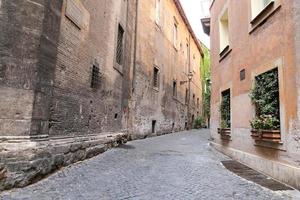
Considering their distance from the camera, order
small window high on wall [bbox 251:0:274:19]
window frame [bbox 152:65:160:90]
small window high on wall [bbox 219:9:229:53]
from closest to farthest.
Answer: small window high on wall [bbox 251:0:274:19], small window high on wall [bbox 219:9:229:53], window frame [bbox 152:65:160:90]

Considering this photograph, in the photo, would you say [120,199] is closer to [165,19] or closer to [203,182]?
[203,182]

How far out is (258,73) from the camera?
6.42m

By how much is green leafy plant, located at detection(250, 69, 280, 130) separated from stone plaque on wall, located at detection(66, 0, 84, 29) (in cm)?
436

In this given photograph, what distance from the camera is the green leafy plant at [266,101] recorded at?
5.70 meters

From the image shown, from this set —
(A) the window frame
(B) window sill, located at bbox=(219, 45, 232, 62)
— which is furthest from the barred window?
(A) the window frame

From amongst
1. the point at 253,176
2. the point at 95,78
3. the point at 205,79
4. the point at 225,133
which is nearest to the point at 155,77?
the point at 225,133

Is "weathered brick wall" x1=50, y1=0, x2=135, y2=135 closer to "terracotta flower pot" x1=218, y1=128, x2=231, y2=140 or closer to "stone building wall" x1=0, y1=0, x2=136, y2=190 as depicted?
"stone building wall" x1=0, y1=0, x2=136, y2=190

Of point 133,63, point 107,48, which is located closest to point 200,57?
point 133,63

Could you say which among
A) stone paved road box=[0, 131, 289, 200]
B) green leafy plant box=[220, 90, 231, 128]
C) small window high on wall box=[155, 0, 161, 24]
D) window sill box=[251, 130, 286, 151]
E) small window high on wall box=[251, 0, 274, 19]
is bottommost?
stone paved road box=[0, 131, 289, 200]

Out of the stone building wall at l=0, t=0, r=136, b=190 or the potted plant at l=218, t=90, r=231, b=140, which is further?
the potted plant at l=218, t=90, r=231, b=140

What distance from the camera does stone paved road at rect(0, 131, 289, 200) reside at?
4.17 m

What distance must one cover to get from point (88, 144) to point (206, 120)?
25397mm

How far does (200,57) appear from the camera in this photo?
1218 inches

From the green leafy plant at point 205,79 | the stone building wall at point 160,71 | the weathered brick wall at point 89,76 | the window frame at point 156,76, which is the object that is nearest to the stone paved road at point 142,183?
the weathered brick wall at point 89,76
